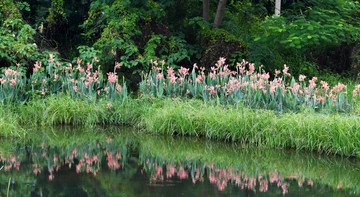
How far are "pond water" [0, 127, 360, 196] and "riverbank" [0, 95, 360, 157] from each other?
0.22m

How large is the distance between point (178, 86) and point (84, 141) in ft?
7.56

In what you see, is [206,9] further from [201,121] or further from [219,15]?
[201,121]

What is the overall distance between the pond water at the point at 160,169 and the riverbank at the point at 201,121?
215mm

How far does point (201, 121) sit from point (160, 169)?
6.47 ft

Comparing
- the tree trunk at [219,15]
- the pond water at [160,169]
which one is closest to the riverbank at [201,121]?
the pond water at [160,169]

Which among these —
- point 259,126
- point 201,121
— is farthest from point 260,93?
point 201,121

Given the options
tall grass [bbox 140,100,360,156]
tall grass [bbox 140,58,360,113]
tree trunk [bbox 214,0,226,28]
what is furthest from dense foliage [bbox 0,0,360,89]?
tall grass [bbox 140,100,360,156]

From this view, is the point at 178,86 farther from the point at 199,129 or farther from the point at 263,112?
the point at 263,112

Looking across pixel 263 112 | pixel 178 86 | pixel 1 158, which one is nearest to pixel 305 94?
pixel 263 112

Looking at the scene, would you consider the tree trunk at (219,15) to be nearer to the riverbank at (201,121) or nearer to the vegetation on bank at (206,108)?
the vegetation on bank at (206,108)

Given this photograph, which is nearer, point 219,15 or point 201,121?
point 201,121

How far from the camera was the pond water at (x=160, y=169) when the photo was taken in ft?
15.7

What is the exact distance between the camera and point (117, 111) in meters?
8.35

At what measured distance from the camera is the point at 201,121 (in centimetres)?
743
